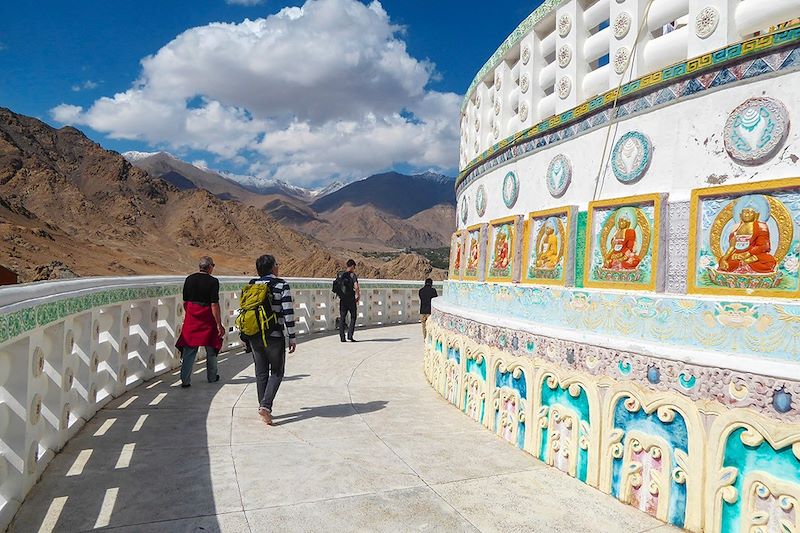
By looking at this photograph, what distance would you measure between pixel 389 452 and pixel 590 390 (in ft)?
6.01

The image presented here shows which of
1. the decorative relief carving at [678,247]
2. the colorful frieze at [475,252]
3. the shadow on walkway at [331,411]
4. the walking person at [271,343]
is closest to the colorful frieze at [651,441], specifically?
the decorative relief carving at [678,247]

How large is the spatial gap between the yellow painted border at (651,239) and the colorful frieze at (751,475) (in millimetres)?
1369

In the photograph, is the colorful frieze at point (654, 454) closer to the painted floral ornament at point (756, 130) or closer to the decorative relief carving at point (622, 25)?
the painted floral ornament at point (756, 130)

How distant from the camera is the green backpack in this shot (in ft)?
18.1

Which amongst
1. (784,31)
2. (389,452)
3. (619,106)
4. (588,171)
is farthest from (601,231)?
(389,452)

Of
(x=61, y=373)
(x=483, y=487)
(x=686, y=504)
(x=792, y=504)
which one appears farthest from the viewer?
(x=61, y=373)

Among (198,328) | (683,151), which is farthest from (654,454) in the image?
(198,328)

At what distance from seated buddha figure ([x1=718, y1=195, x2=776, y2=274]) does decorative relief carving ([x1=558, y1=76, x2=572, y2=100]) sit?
7.27ft

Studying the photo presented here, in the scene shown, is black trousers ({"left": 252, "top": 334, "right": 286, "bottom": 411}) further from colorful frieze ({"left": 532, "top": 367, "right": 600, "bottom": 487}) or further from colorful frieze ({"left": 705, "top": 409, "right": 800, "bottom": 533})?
colorful frieze ({"left": 705, "top": 409, "right": 800, "bottom": 533})

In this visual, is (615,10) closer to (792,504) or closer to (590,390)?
(590,390)

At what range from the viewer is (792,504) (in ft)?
10.2

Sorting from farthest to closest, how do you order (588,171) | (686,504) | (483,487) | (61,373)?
(588,171)
(61,373)
(483,487)
(686,504)

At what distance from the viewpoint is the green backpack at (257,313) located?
553cm

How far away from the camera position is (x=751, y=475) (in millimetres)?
3305
